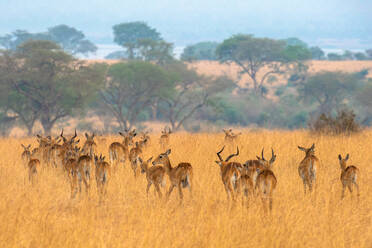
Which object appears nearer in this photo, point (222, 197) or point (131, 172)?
Result: point (222, 197)

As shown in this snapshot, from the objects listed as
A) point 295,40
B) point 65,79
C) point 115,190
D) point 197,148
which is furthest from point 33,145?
point 295,40

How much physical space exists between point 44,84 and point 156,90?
9606mm

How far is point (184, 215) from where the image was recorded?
7.12 meters

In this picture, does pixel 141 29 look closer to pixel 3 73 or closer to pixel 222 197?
pixel 3 73

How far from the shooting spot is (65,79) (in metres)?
32.5

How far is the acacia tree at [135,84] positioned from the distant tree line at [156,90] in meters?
0.07

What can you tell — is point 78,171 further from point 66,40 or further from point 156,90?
point 66,40

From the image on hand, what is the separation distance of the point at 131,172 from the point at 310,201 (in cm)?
403

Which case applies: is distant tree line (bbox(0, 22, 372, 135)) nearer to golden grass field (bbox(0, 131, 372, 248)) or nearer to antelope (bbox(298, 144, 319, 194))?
antelope (bbox(298, 144, 319, 194))

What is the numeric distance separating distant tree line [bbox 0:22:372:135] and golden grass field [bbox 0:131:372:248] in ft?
26.9

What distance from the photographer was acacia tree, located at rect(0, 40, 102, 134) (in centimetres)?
3181

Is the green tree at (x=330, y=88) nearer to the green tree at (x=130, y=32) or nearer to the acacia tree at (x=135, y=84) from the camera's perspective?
the acacia tree at (x=135, y=84)

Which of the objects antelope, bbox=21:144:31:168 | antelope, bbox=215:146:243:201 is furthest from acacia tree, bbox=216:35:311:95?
antelope, bbox=215:146:243:201

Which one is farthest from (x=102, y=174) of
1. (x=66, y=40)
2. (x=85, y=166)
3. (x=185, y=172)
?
(x=66, y=40)
